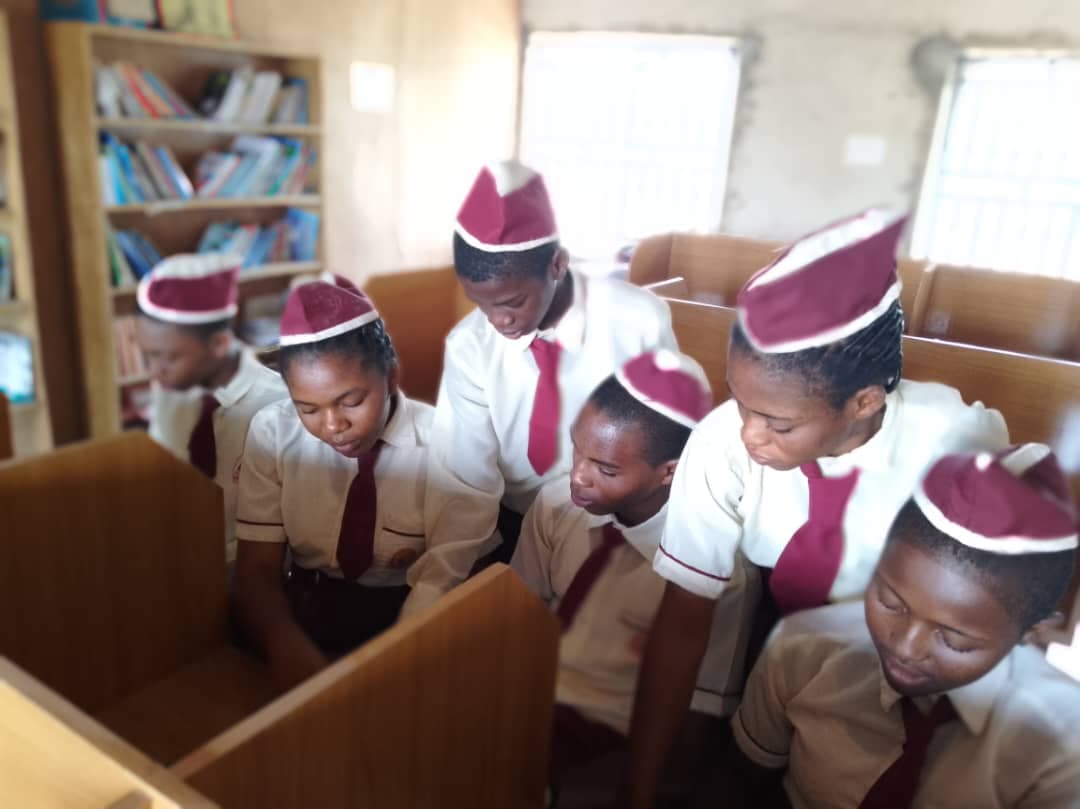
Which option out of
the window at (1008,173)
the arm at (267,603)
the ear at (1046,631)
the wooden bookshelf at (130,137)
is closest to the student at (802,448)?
the ear at (1046,631)

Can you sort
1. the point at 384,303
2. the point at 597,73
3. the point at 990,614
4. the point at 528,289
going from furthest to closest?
the point at 597,73 < the point at 384,303 < the point at 528,289 < the point at 990,614

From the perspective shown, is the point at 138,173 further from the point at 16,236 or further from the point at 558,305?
the point at 558,305

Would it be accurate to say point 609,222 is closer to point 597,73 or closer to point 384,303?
point 384,303

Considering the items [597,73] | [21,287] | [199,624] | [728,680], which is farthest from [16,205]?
[728,680]

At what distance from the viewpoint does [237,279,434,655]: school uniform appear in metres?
0.76

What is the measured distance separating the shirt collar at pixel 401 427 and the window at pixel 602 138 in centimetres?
22

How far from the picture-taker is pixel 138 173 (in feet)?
6.77

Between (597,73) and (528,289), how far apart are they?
101 cm

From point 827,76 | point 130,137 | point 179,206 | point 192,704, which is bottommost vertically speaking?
point 192,704

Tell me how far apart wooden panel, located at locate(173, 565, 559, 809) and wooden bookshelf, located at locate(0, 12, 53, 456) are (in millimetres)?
1754

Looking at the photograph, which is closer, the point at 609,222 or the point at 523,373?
the point at 523,373

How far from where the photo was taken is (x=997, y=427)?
59 cm

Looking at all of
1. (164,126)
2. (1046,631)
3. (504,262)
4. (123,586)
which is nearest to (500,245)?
(504,262)

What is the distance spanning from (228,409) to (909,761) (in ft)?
2.22
